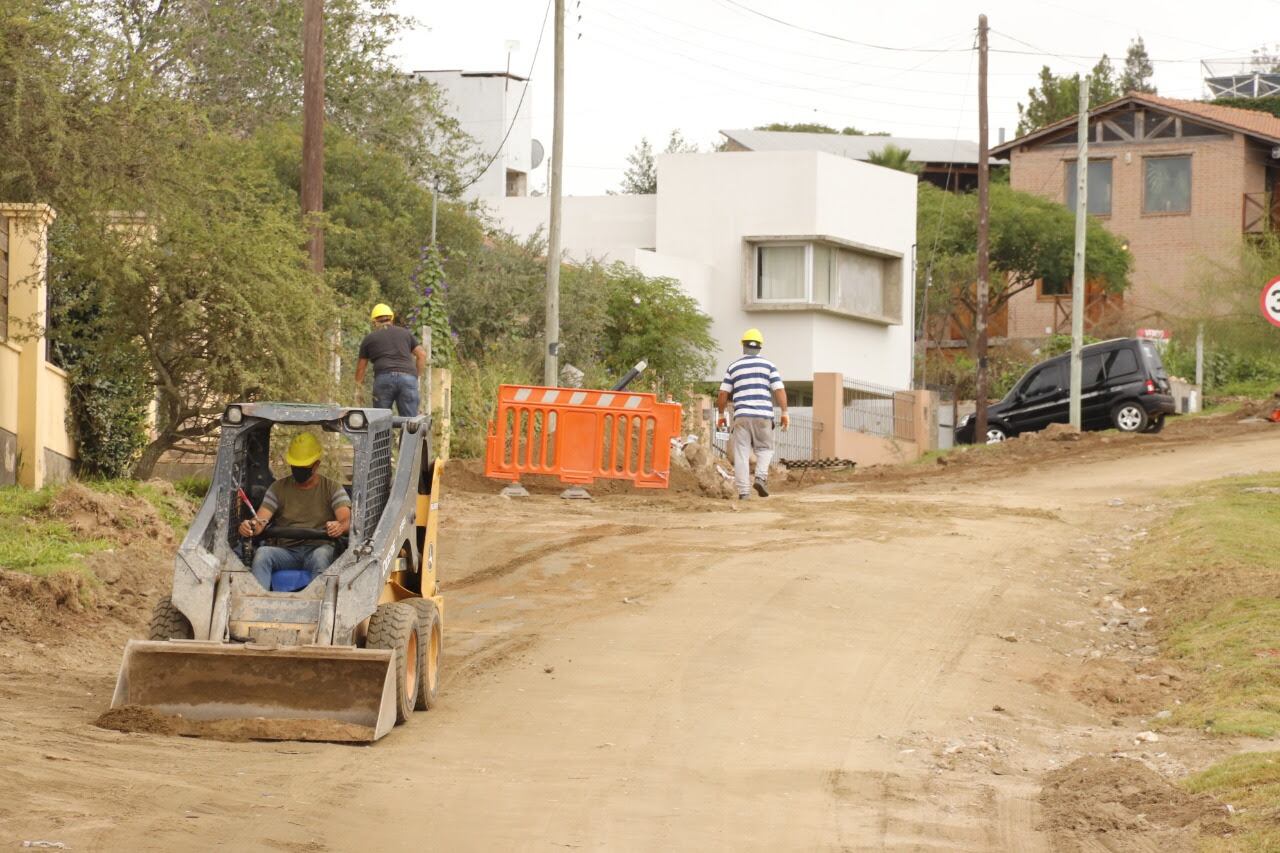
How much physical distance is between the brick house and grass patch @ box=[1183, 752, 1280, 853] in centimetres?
5009

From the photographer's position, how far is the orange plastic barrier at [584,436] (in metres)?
22.1

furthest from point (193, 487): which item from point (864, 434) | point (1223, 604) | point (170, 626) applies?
point (864, 434)

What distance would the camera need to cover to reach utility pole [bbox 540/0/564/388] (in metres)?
30.2

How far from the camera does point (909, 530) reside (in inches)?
732

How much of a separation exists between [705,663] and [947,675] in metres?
1.63

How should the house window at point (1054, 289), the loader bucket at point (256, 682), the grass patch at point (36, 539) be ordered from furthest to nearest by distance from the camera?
the house window at point (1054, 289)
the grass patch at point (36, 539)
the loader bucket at point (256, 682)

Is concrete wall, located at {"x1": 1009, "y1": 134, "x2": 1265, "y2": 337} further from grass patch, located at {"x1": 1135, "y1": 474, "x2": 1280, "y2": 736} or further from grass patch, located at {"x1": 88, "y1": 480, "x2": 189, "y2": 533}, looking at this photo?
grass patch, located at {"x1": 88, "y1": 480, "x2": 189, "y2": 533}

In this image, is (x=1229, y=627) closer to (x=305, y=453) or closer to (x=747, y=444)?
(x=305, y=453)

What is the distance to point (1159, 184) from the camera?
59.8 metres

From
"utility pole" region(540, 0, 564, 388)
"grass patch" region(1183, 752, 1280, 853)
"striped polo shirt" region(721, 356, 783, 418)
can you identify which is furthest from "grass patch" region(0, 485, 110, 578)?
"utility pole" region(540, 0, 564, 388)

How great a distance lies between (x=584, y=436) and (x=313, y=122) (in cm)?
514

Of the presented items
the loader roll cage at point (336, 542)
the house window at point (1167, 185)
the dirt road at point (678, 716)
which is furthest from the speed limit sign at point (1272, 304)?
the house window at point (1167, 185)

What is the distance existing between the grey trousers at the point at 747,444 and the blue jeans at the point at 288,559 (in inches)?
444

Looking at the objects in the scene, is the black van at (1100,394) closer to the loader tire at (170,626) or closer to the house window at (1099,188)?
the house window at (1099,188)
